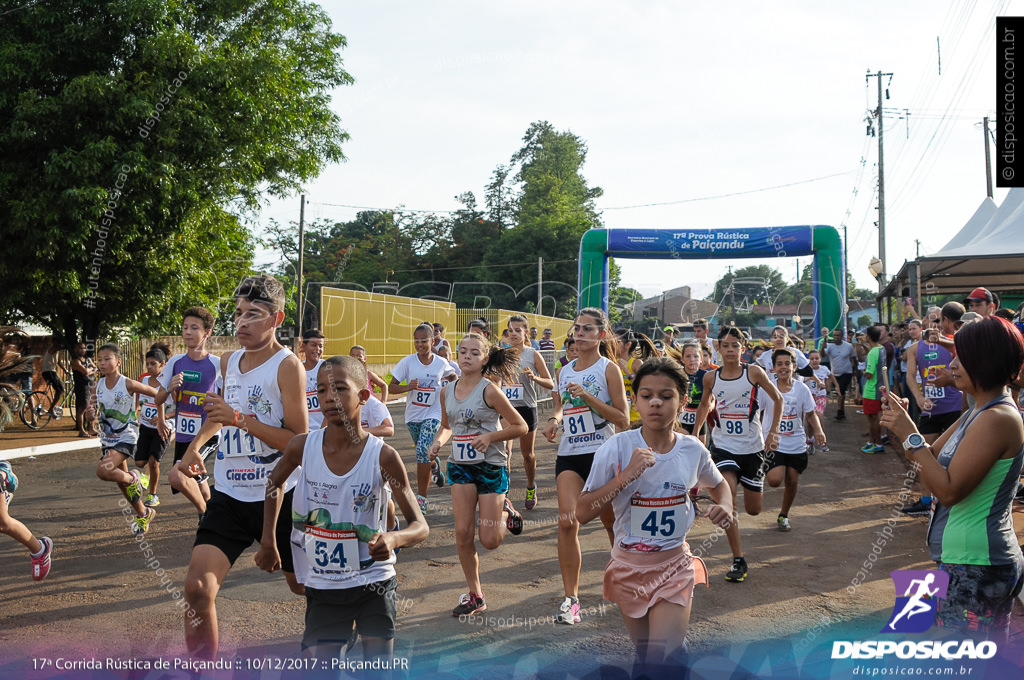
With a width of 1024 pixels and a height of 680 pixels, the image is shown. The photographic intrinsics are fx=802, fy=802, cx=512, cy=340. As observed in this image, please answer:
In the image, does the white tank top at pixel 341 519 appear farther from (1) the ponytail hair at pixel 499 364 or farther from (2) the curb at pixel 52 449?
(2) the curb at pixel 52 449

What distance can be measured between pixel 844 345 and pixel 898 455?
543cm

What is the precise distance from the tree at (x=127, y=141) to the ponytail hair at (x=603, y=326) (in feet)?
36.3

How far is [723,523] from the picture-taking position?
3328mm

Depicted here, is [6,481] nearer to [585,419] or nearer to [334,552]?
[334,552]

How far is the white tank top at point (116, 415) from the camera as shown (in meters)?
7.73

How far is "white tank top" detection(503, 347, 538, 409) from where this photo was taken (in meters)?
9.30

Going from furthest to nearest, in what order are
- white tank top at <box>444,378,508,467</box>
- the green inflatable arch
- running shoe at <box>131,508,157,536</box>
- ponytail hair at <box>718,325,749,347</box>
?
the green inflatable arch → running shoe at <box>131,508,157,536</box> → ponytail hair at <box>718,325,749,347</box> → white tank top at <box>444,378,508,467</box>

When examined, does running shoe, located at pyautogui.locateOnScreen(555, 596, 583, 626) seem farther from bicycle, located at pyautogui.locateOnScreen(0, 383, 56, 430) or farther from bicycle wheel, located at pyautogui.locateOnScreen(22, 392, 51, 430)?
bicycle wheel, located at pyautogui.locateOnScreen(22, 392, 51, 430)

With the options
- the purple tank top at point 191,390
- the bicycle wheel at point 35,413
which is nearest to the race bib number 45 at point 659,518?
the purple tank top at point 191,390

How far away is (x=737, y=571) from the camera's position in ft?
20.1

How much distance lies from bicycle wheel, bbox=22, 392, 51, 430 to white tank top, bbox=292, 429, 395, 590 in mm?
15388

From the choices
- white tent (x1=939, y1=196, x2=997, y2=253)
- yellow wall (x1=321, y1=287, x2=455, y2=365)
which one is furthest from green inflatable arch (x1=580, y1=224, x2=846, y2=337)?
yellow wall (x1=321, y1=287, x2=455, y2=365)

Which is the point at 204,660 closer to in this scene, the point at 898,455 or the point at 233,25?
the point at 898,455

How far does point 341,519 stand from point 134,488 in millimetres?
4899
